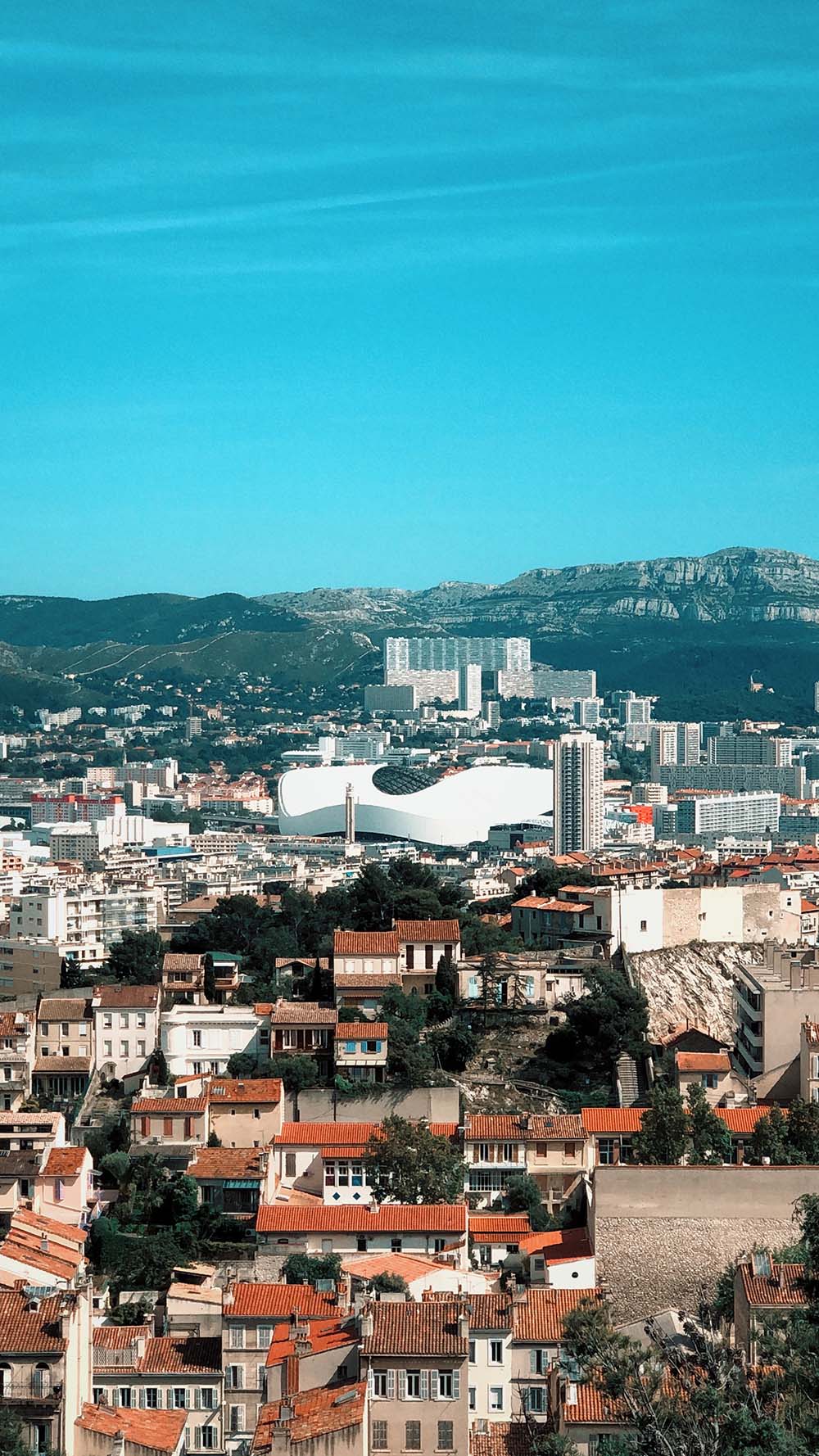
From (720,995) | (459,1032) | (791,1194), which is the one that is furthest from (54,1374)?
(720,995)

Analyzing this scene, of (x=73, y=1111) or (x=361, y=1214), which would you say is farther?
(x=73, y=1111)

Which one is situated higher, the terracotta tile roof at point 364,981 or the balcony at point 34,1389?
the terracotta tile roof at point 364,981

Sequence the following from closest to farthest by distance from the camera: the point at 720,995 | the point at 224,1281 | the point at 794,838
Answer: the point at 224,1281
the point at 720,995
the point at 794,838

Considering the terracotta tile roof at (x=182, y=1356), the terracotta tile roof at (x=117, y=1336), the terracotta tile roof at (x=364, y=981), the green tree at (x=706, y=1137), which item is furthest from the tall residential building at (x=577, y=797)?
the terracotta tile roof at (x=182, y=1356)

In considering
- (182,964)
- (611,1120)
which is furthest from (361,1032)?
(182,964)

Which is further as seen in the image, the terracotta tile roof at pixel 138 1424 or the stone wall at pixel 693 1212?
the stone wall at pixel 693 1212

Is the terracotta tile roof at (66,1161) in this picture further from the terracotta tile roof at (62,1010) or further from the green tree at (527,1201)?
the terracotta tile roof at (62,1010)

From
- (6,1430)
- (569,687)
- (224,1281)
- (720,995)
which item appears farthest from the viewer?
(569,687)

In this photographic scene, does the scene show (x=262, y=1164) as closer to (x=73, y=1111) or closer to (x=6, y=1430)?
(x=73, y=1111)
